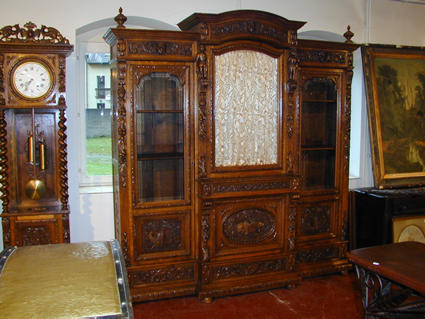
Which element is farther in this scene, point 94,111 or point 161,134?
point 94,111

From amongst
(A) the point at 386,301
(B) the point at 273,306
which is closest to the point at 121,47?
(B) the point at 273,306

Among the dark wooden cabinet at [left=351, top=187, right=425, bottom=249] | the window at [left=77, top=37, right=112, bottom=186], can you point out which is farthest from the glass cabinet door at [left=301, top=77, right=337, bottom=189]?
the window at [left=77, top=37, right=112, bottom=186]

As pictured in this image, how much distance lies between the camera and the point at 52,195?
363cm

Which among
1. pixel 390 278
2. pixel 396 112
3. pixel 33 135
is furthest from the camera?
pixel 396 112

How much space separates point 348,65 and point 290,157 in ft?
3.80

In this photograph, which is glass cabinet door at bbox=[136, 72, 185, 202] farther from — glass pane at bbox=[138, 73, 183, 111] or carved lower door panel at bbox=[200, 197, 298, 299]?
carved lower door panel at bbox=[200, 197, 298, 299]

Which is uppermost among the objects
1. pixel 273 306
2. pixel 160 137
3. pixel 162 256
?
pixel 160 137

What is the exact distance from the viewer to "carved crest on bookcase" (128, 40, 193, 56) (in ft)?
11.0

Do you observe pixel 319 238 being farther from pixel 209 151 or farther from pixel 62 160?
pixel 62 160

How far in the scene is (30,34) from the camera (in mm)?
3410

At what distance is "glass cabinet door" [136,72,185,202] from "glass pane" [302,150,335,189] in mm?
1336

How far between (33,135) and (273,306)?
247 centimetres

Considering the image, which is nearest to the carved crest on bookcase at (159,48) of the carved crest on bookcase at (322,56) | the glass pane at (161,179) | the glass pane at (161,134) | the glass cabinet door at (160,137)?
the glass cabinet door at (160,137)

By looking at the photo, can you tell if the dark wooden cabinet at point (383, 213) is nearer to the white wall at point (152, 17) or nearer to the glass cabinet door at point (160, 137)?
the white wall at point (152, 17)
